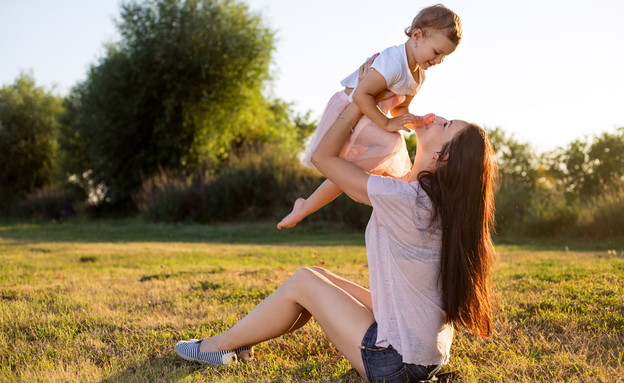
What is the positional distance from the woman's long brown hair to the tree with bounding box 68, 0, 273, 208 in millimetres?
17780

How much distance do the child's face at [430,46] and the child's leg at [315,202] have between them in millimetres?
1037

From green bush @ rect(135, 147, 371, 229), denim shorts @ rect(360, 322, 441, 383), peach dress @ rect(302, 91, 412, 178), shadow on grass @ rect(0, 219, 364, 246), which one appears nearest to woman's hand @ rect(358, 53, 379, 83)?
peach dress @ rect(302, 91, 412, 178)

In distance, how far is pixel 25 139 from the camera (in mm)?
29125

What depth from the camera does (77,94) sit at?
25.2 meters

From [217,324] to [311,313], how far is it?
1.27 metres

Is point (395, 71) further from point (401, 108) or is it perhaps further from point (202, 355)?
point (202, 355)

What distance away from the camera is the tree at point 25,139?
2828 cm

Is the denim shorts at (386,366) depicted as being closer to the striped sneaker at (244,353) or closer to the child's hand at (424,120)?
the striped sneaker at (244,353)

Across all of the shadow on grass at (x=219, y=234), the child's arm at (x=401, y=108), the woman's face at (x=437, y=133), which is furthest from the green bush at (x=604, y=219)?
the woman's face at (x=437, y=133)

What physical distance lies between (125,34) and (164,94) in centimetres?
280

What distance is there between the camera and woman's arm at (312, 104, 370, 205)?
262 cm

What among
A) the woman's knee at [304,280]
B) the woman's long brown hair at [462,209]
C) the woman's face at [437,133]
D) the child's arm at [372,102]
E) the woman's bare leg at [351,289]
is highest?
the child's arm at [372,102]

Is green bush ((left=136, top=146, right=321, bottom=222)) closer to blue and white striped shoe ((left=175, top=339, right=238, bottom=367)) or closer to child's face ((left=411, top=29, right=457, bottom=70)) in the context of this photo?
child's face ((left=411, top=29, right=457, bottom=70))

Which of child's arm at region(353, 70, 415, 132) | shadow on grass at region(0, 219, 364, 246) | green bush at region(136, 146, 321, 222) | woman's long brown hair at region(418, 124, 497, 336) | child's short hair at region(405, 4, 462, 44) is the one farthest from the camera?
green bush at region(136, 146, 321, 222)
